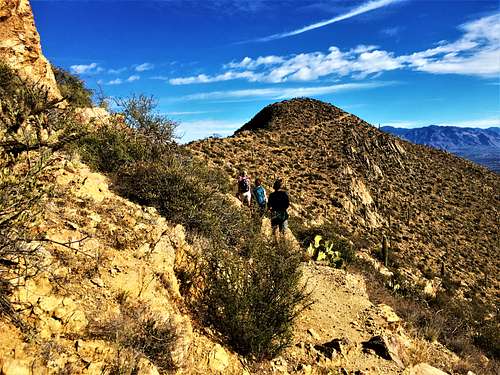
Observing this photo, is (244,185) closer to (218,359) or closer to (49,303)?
(218,359)

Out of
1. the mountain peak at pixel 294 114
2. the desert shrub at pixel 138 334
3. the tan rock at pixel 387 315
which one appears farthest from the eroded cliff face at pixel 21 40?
the mountain peak at pixel 294 114

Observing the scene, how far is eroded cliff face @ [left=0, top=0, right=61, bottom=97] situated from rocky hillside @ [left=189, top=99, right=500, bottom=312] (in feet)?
62.3

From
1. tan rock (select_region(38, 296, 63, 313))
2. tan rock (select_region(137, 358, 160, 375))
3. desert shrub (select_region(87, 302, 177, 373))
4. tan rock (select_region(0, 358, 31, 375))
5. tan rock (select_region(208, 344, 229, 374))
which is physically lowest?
tan rock (select_region(208, 344, 229, 374))

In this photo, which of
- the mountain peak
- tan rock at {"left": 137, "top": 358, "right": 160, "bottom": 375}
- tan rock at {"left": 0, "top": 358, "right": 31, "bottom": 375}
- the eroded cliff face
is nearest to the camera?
tan rock at {"left": 0, "top": 358, "right": 31, "bottom": 375}

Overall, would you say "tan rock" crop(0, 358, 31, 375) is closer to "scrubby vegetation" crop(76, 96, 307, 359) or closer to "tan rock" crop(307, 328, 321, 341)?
"scrubby vegetation" crop(76, 96, 307, 359)

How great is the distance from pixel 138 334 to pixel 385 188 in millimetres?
45098

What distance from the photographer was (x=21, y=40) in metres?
12.3

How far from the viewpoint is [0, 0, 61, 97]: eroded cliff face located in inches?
466

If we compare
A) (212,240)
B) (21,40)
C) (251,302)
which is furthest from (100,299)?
(21,40)

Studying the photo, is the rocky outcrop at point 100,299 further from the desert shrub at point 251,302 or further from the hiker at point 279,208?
the hiker at point 279,208

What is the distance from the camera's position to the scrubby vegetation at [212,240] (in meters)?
6.15

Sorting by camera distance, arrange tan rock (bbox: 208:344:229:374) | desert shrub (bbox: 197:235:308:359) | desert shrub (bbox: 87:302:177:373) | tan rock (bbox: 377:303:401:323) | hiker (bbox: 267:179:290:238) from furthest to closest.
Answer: hiker (bbox: 267:179:290:238), tan rock (bbox: 377:303:401:323), desert shrub (bbox: 197:235:308:359), tan rock (bbox: 208:344:229:374), desert shrub (bbox: 87:302:177:373)

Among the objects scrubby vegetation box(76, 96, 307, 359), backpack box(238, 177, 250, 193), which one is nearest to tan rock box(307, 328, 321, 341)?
scrubby vegetation box(76, 96, 307, 359)

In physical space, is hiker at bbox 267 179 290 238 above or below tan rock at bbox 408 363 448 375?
above
